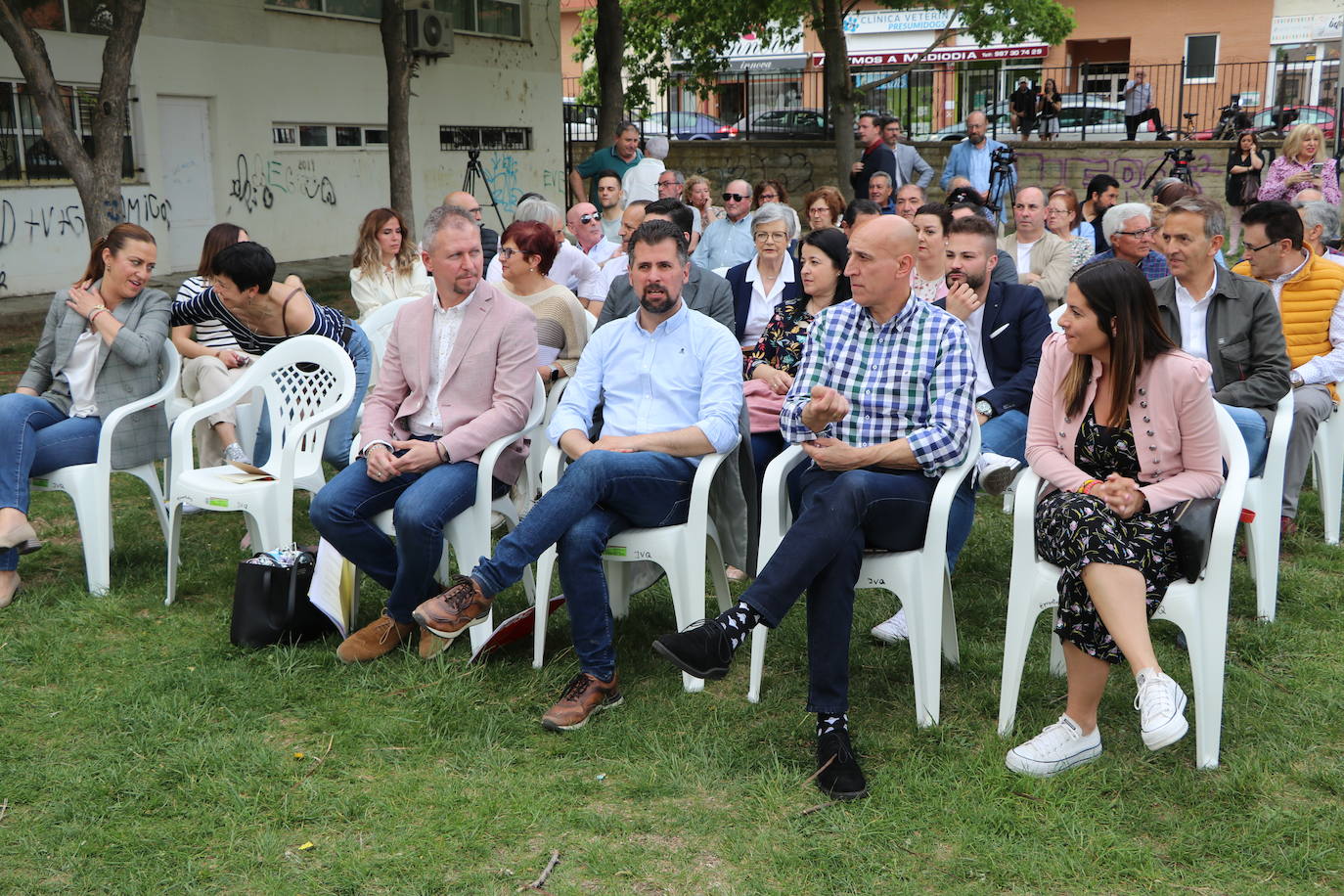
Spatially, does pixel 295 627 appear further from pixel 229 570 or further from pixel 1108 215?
pixel 1108 215

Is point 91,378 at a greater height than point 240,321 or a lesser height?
lesser

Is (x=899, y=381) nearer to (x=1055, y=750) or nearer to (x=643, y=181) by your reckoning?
(x=1055, y=750)

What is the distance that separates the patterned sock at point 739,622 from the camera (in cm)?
341

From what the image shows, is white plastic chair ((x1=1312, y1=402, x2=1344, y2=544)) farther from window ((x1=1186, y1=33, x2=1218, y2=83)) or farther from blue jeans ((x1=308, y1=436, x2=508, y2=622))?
window ((x1=1186, y1=33, x2=1218, y2=83))

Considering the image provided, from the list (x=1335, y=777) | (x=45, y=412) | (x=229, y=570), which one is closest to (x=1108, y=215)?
(x=1335, y=777)

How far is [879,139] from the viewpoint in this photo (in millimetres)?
12086

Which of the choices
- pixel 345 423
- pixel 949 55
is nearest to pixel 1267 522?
pixel 345 423

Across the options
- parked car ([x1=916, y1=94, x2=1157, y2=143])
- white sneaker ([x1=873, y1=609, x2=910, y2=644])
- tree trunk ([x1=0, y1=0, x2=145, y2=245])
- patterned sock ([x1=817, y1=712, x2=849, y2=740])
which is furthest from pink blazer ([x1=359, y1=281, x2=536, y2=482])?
parked car ([x1=916, y1=94, x2=1157, y2=143])

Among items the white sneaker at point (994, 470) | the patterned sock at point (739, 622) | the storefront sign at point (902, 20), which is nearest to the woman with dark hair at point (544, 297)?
the white sneaker at point (994, 470)

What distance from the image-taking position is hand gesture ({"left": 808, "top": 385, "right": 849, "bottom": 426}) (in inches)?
145

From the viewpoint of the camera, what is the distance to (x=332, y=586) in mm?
4332

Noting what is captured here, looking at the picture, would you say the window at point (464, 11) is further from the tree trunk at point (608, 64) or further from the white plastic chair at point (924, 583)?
the white plastic chair at point (924, 583)

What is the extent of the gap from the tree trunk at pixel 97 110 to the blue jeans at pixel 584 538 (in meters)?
6.93

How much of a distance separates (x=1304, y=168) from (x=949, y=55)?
985 inches
